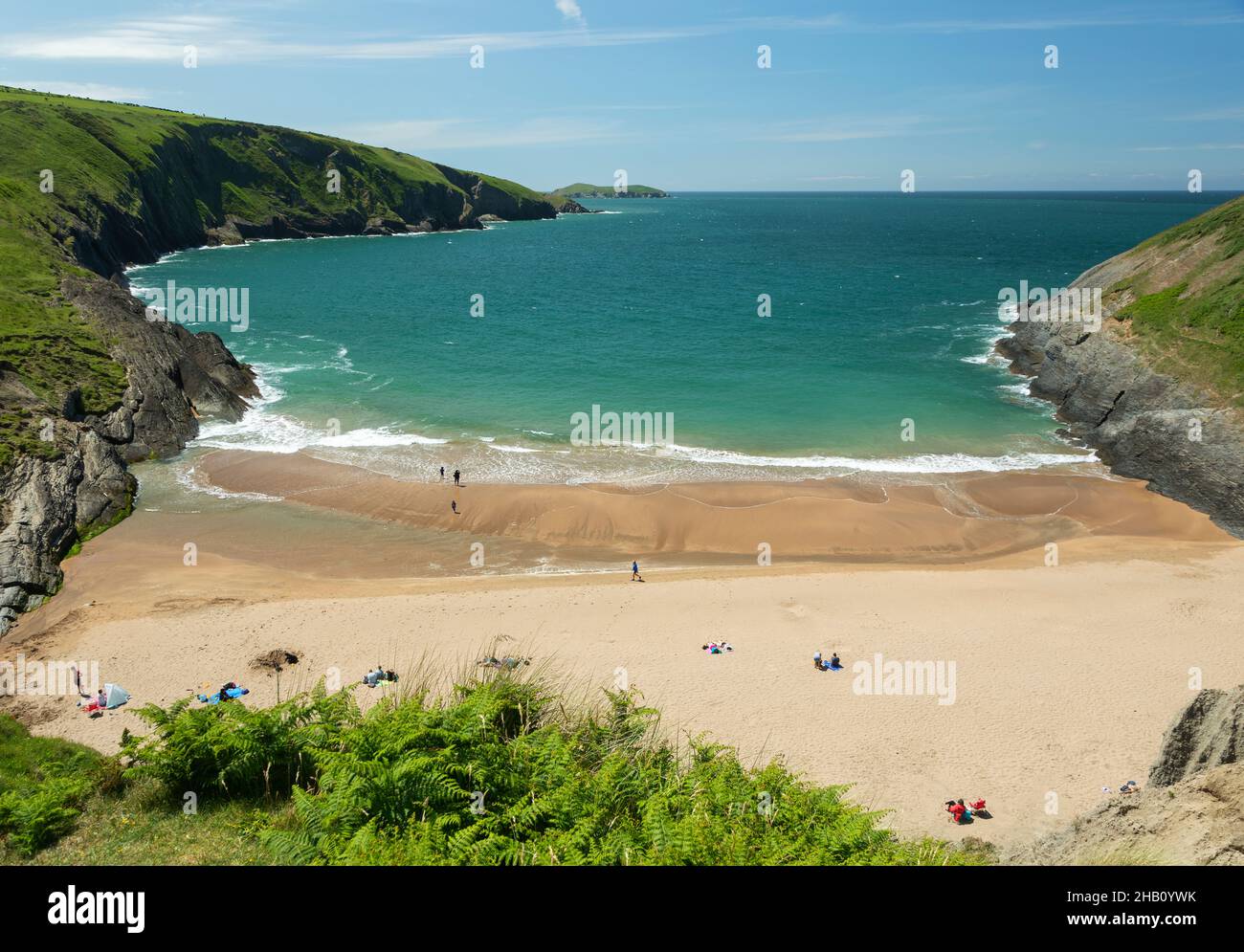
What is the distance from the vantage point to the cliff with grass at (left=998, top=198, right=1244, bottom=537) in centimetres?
3728

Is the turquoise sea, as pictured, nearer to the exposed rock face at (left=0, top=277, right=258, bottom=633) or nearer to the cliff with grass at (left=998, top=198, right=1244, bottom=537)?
the cliff with grass at (left=998, top=198, right=1244, bottom=537)

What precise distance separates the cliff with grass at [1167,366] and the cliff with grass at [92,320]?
50944 mm

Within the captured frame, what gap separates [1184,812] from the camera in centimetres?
1037

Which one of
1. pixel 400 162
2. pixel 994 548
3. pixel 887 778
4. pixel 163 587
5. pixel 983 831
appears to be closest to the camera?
pixel 983 831

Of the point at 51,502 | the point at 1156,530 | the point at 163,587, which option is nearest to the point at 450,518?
the point at 163,587

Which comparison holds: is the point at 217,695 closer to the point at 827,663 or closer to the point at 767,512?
the point at 827,663

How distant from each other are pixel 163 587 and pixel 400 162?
Result: 606 feet

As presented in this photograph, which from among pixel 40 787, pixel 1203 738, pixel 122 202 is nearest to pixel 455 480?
pixel 40 787

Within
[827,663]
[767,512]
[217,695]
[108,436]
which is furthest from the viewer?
[108,436]

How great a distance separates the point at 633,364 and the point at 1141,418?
110 feet

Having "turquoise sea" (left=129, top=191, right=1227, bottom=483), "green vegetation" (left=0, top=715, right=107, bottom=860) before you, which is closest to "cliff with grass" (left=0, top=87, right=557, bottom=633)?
"turquoise sea" (left=129, top=191, right=1227, bottom=483)

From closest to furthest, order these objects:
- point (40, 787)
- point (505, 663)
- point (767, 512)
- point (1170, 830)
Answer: point (1170, 830) → point (40, 787) → point (505, 663) → point (767, 512)

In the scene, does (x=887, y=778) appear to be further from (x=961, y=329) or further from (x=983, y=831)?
(x=961, y=329)
